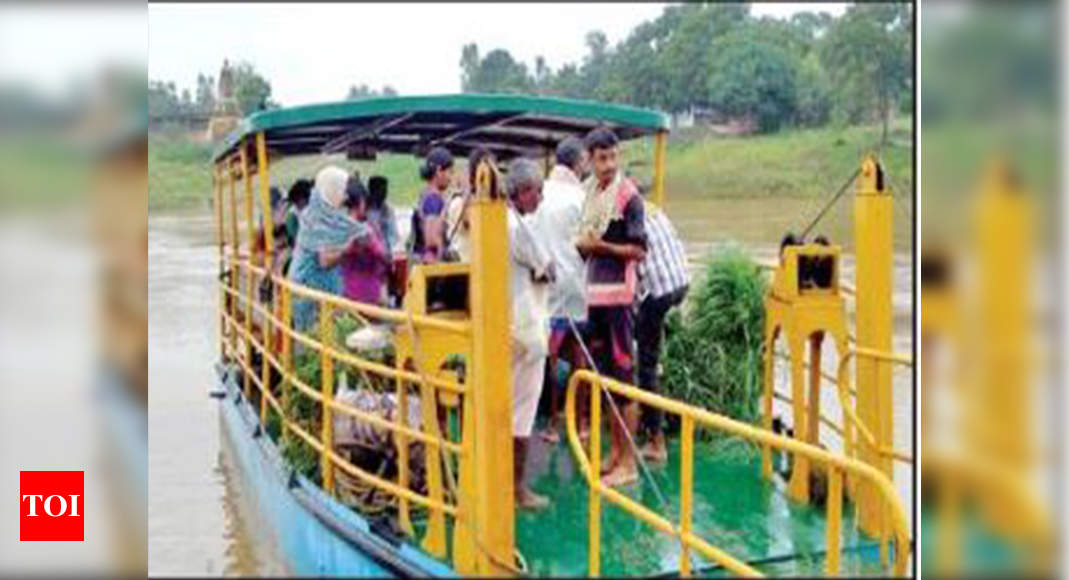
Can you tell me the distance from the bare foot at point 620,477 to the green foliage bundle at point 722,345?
1.03 m

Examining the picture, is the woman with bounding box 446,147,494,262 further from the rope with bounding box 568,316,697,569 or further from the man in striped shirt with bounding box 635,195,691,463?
the man in striped shirt with bounding box 635,195,691,463

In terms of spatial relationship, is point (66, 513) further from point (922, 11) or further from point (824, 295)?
point (824, 295)

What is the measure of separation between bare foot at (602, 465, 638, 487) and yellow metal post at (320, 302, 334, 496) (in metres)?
0.74

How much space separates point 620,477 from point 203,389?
4.12 metres

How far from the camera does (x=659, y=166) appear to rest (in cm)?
456

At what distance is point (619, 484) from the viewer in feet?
11.9

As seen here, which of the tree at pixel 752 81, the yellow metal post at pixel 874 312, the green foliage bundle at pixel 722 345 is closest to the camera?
the yellow metal post at pixel 874 312

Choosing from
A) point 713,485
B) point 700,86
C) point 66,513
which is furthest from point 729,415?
point 700,86

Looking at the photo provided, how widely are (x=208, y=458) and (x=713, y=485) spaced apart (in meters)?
2.60

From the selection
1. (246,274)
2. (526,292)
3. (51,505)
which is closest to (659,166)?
(246,274)

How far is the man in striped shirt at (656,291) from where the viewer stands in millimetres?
3795

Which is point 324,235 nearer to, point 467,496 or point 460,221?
point 460,221

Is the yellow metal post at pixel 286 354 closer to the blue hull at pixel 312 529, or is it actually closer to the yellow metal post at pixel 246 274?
the blue hull at pixel 312 529

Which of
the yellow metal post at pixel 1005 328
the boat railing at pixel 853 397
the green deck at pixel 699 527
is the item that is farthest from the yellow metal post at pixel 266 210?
the yellow metal post at pixel 1005 328
